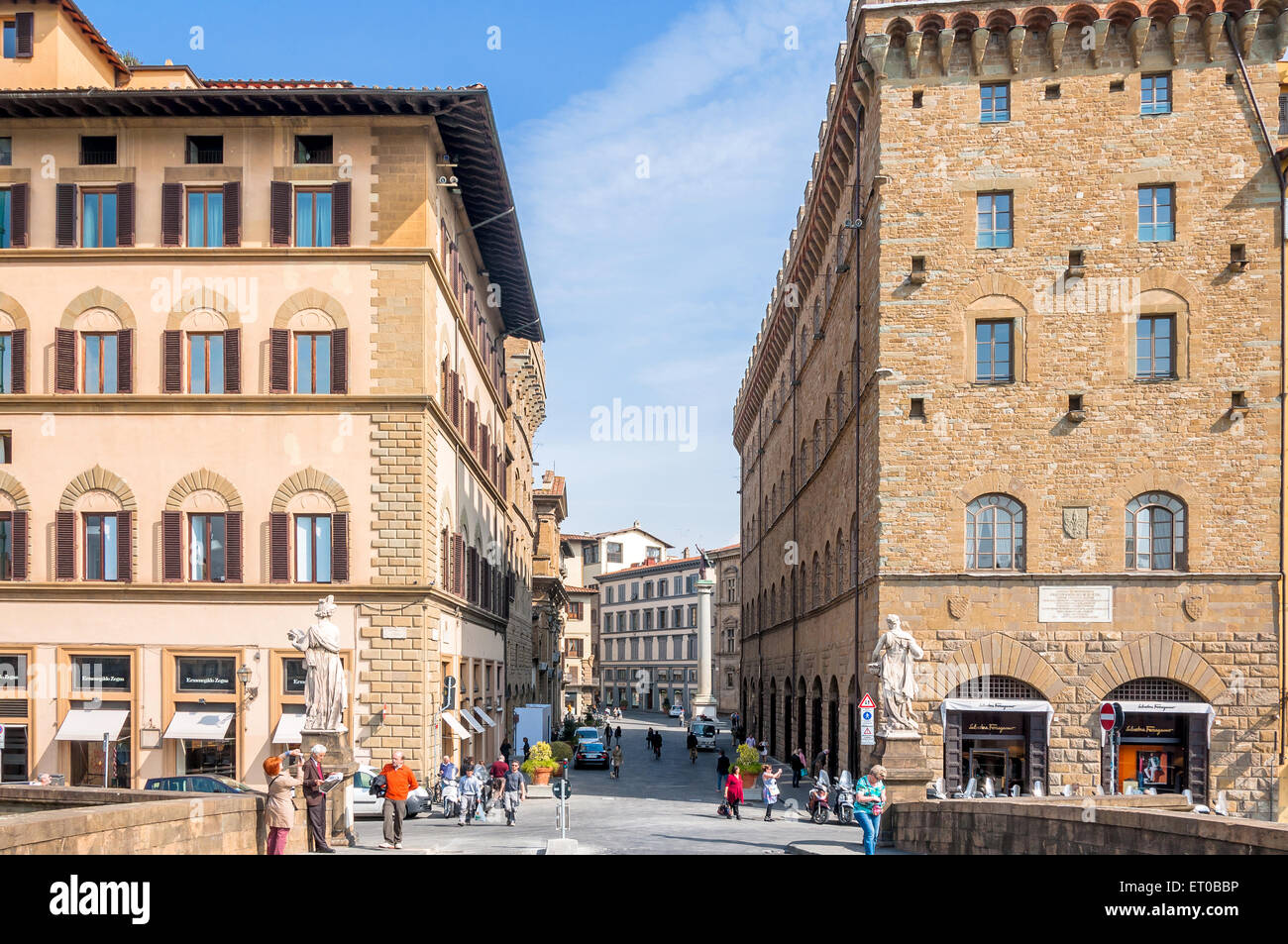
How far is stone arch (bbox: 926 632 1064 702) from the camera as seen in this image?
3123 centimetres

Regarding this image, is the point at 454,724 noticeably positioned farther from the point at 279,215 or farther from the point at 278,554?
the point at 279,215

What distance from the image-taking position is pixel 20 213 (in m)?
33.1

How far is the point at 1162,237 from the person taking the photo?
32094 millimetres

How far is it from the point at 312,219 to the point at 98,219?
568 cm

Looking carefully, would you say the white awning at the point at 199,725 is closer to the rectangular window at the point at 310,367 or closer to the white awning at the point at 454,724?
the white awning at the point at 454,724

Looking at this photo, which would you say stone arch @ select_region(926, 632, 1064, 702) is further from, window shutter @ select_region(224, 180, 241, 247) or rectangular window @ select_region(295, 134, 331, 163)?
window shutter @ select_region(224, 180, 241, 247)

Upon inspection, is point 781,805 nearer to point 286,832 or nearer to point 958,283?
point 958,283

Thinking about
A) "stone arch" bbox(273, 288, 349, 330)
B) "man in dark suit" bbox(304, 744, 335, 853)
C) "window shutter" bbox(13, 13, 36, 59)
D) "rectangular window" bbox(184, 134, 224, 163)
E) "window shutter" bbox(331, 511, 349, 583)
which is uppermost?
"window shutter" bbox(13, 13, 36, 59)

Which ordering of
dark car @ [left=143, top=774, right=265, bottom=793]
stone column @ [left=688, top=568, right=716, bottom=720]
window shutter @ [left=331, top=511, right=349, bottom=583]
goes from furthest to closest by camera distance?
stone column @ [left=688, top=568, right=716, bottom=720]
window shutter @ [left=331, top=511, right=349, bottom=583]
dark car @ [left=143, top=774, right=265, bottom=793]

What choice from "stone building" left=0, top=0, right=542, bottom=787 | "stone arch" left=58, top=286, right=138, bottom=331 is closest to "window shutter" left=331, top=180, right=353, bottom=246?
"stone building" left=0, top=0, right=542, bottom=787

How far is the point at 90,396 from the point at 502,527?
24.5 metres

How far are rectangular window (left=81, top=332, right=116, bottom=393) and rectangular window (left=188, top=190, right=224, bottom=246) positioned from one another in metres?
3.42

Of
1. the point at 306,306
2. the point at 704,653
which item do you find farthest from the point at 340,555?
the point at 704,653
